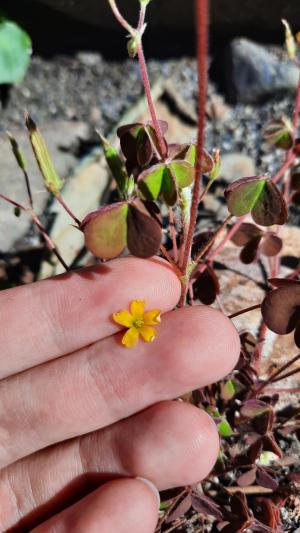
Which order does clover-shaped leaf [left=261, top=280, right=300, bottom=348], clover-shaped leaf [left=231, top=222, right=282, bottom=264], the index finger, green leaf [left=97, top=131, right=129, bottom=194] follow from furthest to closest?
clover-shaped leaf [left=231, top=222, right=282, bottom=264] → green leaf [left=97, top=131, right=129, bottom=194] → the index finger → clover-shaped leaf [left=261, top=280, right=300, bottom=348]

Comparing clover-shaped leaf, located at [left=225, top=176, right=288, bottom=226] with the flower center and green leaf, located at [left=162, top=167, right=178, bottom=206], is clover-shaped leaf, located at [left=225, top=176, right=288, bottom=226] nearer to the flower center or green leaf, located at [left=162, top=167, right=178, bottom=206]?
green leaf, located at [left=162, top=167, right=178, bottom=206]

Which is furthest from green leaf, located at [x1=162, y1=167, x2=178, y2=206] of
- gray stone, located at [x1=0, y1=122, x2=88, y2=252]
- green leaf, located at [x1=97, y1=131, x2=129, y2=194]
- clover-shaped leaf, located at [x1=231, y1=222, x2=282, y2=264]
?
gray stone, located at [x1=0, y1=122, x2=88, y2=252]

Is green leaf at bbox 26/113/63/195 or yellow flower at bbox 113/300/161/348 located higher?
green leaf at bbox 26/113/63/195

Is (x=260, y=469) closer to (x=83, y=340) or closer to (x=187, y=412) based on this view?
(x=187, y=412)

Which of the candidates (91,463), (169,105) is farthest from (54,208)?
(91,463)

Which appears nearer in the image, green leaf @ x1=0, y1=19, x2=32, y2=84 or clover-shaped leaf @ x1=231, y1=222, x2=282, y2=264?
clover-shaped leaf @ x1=231, y1=222, x2=282, y2=264
